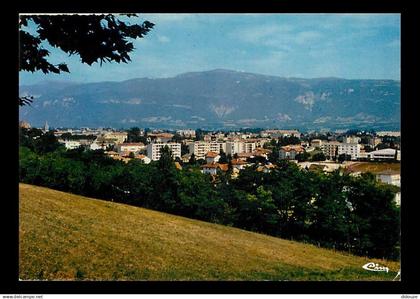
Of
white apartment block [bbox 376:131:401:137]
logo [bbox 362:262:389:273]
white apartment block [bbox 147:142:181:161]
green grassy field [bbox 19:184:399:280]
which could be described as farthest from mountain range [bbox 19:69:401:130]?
logo [bbox 362:262:389:273]

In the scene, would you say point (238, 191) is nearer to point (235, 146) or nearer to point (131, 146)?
point (235, 146)

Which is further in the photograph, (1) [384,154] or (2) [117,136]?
(2) [117,136]

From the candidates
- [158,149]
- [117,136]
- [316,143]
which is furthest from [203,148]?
[316,143]

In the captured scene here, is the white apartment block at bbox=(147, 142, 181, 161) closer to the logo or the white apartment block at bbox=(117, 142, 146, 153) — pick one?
the white apartment block at bbox=(117, 142, 146, 153)

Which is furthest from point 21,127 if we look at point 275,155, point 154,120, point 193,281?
point 275,155

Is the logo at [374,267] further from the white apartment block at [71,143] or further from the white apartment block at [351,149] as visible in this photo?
the white apartment block at [71,143]

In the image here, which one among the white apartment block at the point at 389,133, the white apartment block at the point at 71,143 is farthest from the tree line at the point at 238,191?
the white apartment block at the point at 389,133

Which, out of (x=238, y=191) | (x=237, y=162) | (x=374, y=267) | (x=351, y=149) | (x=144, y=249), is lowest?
(x=374, y=267)
